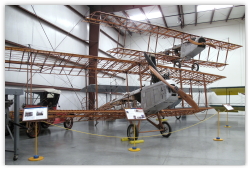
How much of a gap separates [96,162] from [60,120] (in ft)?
20.8

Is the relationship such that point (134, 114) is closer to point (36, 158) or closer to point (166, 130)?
point (166, 130)

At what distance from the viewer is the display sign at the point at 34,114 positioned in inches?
182

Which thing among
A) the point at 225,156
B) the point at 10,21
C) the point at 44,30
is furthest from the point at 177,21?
the point at 225,156

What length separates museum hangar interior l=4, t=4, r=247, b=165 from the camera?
5.12m

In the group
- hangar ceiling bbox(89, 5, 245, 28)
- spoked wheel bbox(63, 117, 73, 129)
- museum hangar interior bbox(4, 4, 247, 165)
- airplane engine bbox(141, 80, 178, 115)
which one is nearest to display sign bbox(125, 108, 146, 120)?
museum hangar interior bbox(4, 4, 247, 165)

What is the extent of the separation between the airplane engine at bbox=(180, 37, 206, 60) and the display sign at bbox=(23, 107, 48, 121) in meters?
8.09

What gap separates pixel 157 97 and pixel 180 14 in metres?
11.9

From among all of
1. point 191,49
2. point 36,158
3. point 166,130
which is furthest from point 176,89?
point 191,49

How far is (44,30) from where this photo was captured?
475 inches

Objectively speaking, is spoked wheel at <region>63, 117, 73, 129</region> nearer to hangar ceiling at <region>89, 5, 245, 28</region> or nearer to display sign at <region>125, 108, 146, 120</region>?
display sign at <region>125, 108, 146, 120</region>

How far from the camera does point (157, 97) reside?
6719 mm

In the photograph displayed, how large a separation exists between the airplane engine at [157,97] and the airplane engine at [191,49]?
441 cm

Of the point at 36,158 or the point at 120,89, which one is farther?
the point at 120,89

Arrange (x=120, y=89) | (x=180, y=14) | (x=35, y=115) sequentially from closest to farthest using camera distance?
(x=35, y=115) → (x=180, y=14) → (x=120, y=89)
